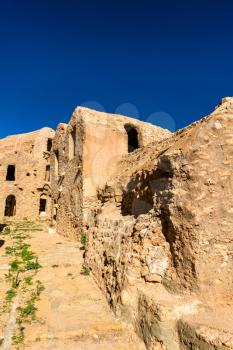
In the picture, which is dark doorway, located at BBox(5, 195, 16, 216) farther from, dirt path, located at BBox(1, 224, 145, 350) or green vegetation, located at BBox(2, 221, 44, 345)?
dirt path, located at BBox(1, 224, 145, 350)

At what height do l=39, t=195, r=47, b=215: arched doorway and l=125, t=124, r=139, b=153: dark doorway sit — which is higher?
l=125, t=124, r=139, b=153: dark doorway

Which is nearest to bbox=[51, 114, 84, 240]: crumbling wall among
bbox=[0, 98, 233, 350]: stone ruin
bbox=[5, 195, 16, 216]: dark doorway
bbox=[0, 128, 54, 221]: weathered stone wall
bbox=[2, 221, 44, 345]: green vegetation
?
bbox=[2, 221, 44, 345]: green vegetation

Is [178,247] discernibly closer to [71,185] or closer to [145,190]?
[145,190]

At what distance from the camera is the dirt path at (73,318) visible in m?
4.77

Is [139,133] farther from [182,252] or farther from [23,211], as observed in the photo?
[23,211]

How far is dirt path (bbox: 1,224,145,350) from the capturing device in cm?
477

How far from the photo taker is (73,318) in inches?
221

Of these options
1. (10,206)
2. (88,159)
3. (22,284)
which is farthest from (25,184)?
(22,284)

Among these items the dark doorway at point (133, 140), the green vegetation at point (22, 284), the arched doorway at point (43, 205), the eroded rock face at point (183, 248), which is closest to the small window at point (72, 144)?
the dark doorway at point (133, 140)

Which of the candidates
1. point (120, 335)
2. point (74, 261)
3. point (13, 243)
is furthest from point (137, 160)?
point (120, 335)

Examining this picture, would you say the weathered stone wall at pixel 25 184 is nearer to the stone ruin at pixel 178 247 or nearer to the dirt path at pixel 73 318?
Result: the dirt path at pixel 73 318

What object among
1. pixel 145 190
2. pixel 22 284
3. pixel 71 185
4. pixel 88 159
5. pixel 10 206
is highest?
pixel 88 159

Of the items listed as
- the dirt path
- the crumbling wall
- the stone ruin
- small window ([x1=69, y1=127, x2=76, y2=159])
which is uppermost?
small window ([x1=69, y1=127, x2=76, y2=159])

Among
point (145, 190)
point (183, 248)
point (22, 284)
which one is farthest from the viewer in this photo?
point (22, 284)
